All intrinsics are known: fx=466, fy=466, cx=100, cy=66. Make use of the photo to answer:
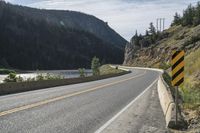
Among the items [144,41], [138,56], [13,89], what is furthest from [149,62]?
[13,89]

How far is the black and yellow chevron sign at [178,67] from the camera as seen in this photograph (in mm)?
12859

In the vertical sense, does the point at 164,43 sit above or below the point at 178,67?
above

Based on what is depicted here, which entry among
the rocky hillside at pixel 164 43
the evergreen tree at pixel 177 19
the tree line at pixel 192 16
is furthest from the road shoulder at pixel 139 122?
the evergreen tree at pixel 177 19

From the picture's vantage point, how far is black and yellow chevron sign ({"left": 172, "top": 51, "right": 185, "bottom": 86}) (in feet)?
42.2

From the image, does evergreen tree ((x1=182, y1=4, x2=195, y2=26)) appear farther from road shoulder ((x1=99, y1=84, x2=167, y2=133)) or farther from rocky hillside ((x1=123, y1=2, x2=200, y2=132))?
road shoulder ((x1=99, y1=84, x2=167, y2=133))

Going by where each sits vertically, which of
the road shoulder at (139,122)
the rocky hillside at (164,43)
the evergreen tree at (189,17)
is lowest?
the road shoulder at (139,122)

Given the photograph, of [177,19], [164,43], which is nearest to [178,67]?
[164,43]

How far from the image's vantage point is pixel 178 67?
12.9m

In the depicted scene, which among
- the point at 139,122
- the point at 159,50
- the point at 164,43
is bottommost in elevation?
the point at 139,122

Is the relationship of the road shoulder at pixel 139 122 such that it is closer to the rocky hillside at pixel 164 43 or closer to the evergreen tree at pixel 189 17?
the rocky hillside at pixel 164 43

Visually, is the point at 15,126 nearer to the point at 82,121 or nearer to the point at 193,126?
the point at 82,121

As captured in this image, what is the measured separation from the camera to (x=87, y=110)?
16.7 meters

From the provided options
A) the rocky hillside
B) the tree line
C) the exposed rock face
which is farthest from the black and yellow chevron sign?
the tree line

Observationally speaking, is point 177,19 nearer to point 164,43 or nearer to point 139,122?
point 164,43
